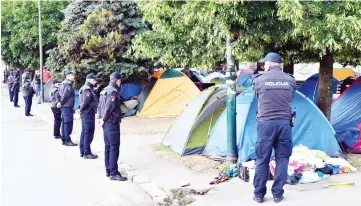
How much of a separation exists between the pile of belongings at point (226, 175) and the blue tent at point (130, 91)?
38.3ft

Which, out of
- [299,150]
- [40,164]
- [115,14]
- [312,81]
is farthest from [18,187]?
[115,14]

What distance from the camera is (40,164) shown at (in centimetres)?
997

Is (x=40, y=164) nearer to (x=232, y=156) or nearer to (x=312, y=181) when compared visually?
(x=232, y=156)

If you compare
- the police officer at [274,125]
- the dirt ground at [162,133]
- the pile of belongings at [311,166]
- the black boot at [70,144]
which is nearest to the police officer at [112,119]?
the dirt ground at [162,133]

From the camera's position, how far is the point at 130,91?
19.7 metres

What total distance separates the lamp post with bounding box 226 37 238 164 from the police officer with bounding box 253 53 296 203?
2259 millimetres

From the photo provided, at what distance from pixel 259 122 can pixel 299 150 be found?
8.07ft

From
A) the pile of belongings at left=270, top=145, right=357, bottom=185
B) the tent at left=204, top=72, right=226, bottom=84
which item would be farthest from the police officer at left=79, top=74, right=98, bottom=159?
the tent at left=204, top=72, right=226, bottom=84

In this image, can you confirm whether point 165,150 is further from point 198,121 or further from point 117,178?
point 117,178

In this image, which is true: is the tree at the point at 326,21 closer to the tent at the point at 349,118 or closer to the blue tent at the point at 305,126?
the blue tent at the point at 305,126

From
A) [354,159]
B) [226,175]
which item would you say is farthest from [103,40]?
[354,159]

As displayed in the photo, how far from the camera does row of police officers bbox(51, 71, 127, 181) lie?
840 cm

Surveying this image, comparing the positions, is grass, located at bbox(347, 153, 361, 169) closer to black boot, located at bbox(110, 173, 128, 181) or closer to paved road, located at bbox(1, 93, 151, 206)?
paved road, located at bbox(1, 93, 151, 206)

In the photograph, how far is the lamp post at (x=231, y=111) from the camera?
8.63 meters
